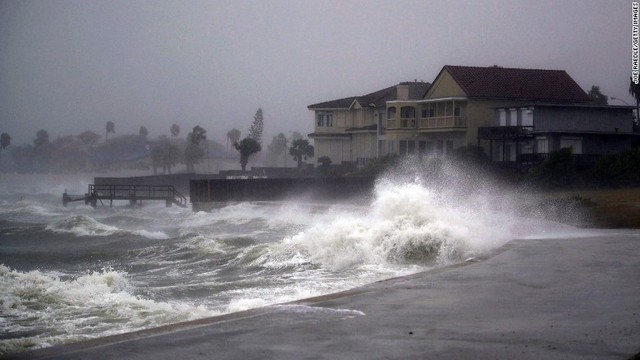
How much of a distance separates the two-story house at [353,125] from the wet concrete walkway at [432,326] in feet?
180

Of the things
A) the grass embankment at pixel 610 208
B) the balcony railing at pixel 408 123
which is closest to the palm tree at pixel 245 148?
the balcony railing at pixel 408 123

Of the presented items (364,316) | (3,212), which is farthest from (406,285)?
(3,212)

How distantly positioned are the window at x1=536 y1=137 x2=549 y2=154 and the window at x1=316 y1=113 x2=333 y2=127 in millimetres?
25674

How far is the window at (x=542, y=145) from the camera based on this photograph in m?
48.6

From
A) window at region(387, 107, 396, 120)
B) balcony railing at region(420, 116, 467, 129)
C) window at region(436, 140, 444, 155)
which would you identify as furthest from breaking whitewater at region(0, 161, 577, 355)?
window at region(387, 107, 396, 120)

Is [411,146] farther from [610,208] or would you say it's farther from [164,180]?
[164,180]

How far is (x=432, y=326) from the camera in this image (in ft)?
27.7

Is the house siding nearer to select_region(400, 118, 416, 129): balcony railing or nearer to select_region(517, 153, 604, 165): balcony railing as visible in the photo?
select_region(517, 153, 604, 165): balcony railing

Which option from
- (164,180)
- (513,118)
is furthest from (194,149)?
(513,118)

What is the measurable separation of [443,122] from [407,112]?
437cm

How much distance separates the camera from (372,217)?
73.0 feet

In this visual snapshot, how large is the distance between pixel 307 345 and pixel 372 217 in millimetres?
14756

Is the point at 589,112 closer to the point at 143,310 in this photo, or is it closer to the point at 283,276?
the point at 283,276

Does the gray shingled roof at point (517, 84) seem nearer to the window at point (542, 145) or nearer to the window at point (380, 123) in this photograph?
the window at point (542, 145)
